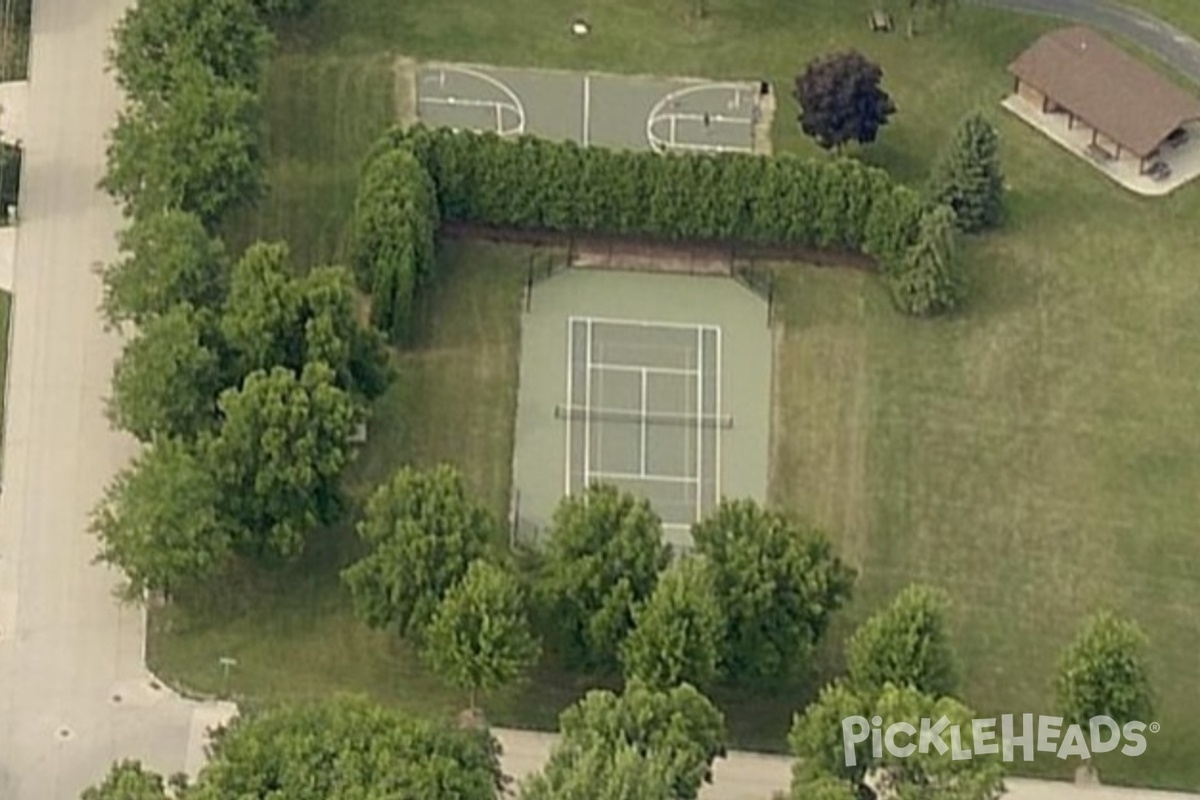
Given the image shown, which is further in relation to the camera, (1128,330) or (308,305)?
(1128,330)

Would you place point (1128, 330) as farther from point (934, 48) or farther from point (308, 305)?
point (308, 305)

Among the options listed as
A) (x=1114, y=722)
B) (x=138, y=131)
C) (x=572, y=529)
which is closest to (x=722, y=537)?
(x=572, y=529)

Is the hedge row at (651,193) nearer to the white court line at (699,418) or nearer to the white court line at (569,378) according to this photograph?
the white court line at (569,378)

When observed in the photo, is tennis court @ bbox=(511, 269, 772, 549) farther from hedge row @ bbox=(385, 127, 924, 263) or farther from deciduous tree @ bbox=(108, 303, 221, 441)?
deciduous tree @ bbox=(108, 303, 221, 441)

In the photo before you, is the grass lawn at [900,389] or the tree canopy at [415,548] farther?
the grass lawn at [900,389]

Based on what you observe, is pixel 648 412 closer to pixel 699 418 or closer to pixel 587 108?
pixel 699 418

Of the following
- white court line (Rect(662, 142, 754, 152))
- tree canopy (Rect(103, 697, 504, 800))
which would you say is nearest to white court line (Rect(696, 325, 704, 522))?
white court line (Rect(662, 142, 754, 152))

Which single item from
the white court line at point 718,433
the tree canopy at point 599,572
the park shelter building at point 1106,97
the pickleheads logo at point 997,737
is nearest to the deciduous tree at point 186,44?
the white court line at point 718,433
